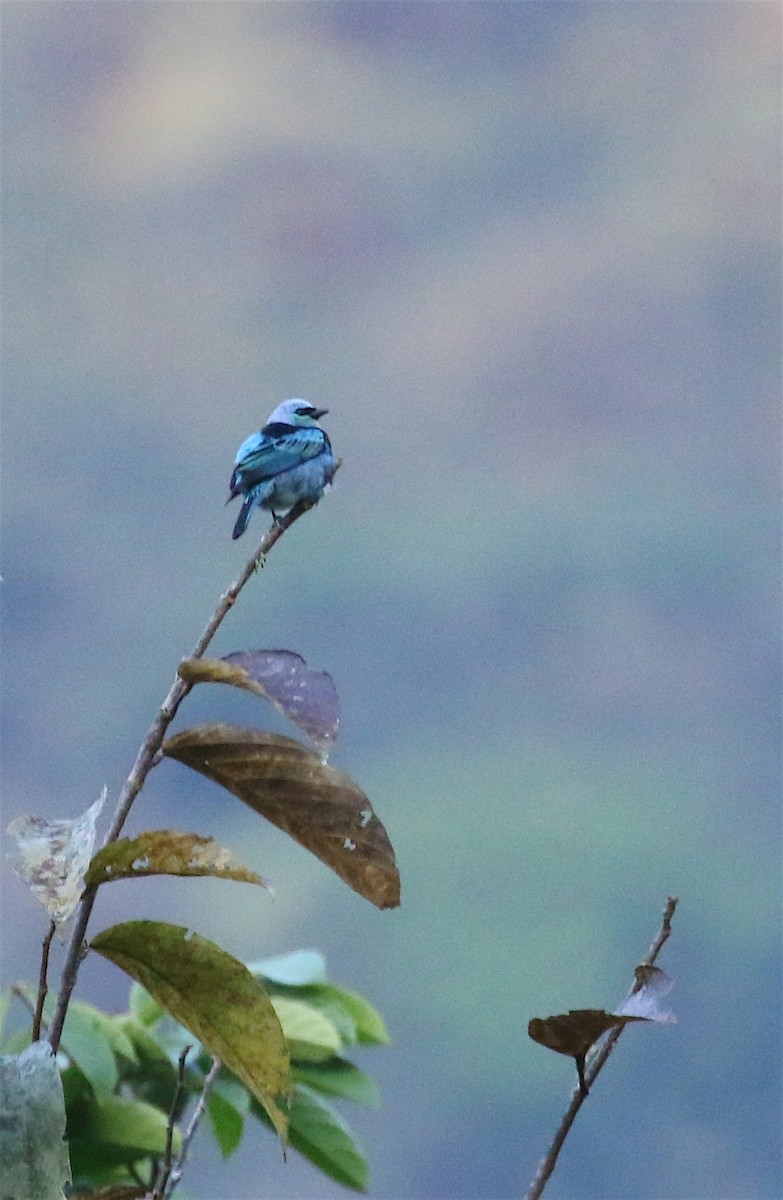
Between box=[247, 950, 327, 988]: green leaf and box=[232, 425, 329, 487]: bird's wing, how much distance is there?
1.81 feet

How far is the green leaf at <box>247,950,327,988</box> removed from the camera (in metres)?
1.50

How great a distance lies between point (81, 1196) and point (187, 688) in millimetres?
243

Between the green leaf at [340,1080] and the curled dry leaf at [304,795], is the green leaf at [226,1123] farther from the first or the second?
the curled dry leaf at [304,795]

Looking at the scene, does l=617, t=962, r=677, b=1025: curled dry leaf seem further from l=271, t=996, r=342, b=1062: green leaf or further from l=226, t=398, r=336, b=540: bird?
l=271, t=996, r=342, b=1062: green leaf

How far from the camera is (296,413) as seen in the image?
139cm

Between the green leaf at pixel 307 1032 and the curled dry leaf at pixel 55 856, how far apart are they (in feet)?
2.74

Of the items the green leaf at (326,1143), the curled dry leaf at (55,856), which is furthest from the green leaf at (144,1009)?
the curled dry leaf at (55,856)

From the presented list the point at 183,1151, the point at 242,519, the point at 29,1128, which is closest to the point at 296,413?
the point at 242,519

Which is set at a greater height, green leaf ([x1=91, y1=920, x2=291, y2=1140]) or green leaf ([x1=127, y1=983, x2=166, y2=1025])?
green leaf ([x1=127, y1=983, x2=166, y2=1025])

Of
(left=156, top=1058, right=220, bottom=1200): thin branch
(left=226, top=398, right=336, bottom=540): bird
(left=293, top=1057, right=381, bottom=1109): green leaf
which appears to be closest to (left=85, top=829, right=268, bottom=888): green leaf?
(left=156, top=1058, right=220, bottom=1200): thin branch

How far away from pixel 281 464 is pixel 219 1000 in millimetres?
686

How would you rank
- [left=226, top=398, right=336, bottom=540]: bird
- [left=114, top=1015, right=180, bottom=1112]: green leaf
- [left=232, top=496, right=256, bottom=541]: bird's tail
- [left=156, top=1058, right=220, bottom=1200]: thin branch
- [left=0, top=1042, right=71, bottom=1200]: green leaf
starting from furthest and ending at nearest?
[left=114, top=1015, right=180, bottom=1112]: green leaf, [left=232, top=496, right=256, bottom=541]: bird's tail, [left=226, top=398, right=336, bottom=540]: bird, [left=156, top=1058, right=220, bottom=1200]: thin branch, [left=0, top=1042, right=71, bottom=1200]: green leaf

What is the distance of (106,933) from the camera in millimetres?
625

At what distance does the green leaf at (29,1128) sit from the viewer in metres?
0.56
